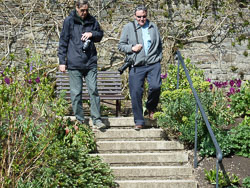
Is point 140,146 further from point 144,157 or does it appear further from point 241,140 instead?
point 241,140

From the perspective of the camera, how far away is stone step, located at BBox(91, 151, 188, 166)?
590 centimetres

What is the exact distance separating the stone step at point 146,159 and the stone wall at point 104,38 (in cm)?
350

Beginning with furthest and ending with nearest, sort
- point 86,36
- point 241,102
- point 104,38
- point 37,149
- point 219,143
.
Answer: point 104,38, point 241,102, point 86,36, point 219,143, point 37,149

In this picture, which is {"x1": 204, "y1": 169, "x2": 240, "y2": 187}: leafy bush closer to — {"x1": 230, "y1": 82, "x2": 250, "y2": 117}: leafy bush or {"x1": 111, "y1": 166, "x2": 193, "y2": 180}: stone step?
{"x1": 111, "y1": 166, "x2": 193, "y2": 180}: stone step

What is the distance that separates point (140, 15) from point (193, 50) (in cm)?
323

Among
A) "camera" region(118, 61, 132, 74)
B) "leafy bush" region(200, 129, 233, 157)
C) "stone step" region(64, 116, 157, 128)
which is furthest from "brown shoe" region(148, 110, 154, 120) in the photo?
"leafy bush" region(200, 129, 233, 157)

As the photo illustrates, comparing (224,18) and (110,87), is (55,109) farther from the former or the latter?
(224,18)

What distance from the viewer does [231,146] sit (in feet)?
19.2

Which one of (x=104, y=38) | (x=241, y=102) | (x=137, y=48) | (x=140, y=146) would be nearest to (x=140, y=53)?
(x=137, y=48)

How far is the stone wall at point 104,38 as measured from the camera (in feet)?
29.9

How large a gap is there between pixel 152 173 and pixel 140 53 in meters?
1.58

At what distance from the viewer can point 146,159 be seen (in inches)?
233

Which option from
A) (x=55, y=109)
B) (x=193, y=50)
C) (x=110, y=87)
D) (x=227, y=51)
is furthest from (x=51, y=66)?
(x=55, y=109)

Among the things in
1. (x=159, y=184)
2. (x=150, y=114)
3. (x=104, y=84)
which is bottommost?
(x=159, y=184)
